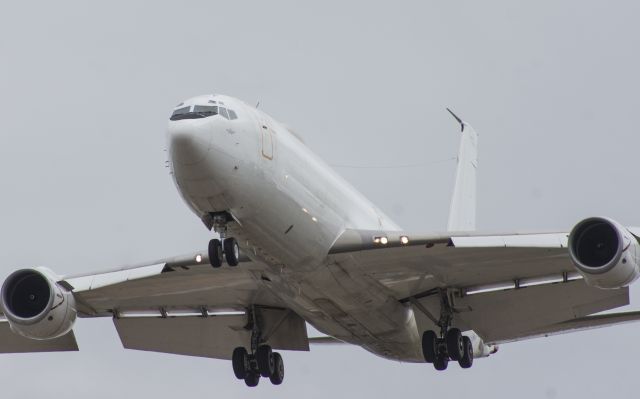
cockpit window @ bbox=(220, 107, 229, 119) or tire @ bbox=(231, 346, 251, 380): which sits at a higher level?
cockpit window @ bbox=(220, 107, 229, 119)

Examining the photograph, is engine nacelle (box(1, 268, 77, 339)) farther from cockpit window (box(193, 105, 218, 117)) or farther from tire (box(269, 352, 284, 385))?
cockpit window (box(193, 105, 218, 117))

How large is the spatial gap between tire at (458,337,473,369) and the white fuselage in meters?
2.20

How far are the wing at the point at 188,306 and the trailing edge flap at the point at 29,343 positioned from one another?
1.42 metres

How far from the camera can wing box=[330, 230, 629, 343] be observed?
119 ft

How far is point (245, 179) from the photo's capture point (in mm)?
33188

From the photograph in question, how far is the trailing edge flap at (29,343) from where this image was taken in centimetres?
4331

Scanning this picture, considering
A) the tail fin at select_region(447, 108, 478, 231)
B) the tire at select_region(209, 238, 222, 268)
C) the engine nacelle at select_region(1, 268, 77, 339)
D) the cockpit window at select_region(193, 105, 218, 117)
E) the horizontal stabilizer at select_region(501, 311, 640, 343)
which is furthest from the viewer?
the tail fin at select_region(447, 108, 478, 231)

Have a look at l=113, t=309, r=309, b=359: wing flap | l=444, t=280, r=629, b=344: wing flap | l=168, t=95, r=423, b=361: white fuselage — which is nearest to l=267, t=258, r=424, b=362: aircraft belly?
l=168, t=95, r=423, b=361: white fuselage

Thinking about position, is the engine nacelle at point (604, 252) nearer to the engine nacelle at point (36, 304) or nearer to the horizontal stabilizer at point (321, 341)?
the horizontal stabilizer at point (321, 341)

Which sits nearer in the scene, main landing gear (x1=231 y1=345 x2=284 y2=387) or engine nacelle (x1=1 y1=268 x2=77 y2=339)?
engine nacelle (x1=1 y1=268 x2=77 y2=339)

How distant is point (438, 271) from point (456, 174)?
14.0m

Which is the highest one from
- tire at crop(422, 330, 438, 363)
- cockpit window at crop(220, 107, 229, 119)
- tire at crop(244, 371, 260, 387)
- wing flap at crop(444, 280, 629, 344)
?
cockpit window at crop(220, 107, 229, 119)

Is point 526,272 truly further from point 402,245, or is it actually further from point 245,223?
point 245,223

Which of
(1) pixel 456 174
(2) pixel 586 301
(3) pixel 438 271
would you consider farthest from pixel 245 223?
(1) pixel 456 174
